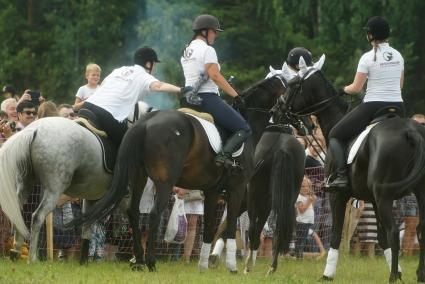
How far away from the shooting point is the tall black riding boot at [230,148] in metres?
13.7

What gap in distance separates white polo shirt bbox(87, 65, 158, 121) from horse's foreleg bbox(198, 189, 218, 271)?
1547 millimetres

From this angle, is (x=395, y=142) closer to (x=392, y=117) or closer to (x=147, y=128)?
(x=392, y=117)

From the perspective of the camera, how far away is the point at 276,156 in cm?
1521

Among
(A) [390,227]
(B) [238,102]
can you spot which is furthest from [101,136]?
(A) [390,227]

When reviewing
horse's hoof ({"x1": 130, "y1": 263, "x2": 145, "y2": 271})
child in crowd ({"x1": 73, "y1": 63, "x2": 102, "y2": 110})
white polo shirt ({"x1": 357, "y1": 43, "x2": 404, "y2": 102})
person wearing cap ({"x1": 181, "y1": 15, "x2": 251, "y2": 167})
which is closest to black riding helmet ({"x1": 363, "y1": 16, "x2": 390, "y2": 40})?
white polo shirt ({"x1": 357, "y1": 43, "x2": 404, "y2": 102})

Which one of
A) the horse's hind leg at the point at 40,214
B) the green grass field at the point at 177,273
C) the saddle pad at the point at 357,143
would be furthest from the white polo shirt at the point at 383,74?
the horse's hind leg at the point at 40,214

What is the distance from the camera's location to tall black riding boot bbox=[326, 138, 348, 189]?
533 inches

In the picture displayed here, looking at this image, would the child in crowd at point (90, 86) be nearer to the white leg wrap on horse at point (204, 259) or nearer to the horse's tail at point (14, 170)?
the horse's tail at point (14, 170)

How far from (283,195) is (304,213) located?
3938 mm

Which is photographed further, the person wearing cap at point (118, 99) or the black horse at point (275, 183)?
the black horse at point (275, 183)

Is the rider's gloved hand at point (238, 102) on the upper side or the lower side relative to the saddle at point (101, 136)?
upper

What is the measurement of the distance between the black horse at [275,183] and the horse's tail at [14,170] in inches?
129

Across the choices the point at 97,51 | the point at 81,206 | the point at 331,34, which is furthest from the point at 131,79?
the point at 97,51

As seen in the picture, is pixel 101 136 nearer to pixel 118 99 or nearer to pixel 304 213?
pixel 118 99
